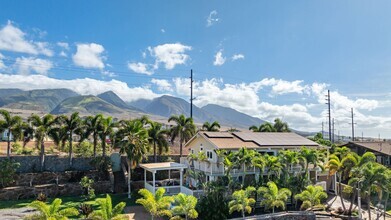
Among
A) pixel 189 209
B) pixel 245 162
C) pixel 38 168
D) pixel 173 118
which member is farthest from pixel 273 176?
pixel 38 168

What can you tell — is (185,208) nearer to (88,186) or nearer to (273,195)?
(273,195)

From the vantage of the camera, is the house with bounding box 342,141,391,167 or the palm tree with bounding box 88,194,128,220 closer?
the palm tree with bounding box 88,194,128,220

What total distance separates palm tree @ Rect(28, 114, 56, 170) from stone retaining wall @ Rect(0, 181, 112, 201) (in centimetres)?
424

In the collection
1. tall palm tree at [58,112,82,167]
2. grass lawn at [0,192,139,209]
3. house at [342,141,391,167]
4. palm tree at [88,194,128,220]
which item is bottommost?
grass lawn at [0,192,139,209]

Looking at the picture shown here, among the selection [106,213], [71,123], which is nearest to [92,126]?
[71,123]

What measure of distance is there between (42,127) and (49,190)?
7013 millimetres

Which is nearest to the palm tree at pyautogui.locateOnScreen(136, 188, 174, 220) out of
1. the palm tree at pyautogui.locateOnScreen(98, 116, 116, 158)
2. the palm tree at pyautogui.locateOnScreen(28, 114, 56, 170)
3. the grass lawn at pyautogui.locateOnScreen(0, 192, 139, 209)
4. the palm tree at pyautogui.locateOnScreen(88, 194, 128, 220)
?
the palm tree at pyautogui.locateOnScreen(88, 194, 128, 220)

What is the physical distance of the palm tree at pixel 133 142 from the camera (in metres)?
33.6

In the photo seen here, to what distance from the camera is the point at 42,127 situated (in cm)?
3572

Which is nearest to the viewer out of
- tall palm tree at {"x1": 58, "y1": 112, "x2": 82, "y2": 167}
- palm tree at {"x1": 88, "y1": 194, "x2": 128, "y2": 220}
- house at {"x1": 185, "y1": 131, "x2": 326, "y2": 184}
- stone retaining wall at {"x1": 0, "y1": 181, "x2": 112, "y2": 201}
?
palm tree at {"x1": 88, "y1": 194, "x2": 128, "y2": 220}

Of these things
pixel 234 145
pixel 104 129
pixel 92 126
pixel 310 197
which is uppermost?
pixel 92 126

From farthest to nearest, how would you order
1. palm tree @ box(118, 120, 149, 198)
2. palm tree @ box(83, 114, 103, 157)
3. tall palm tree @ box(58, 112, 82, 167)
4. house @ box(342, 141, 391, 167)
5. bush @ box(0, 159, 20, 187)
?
house @ box(342, 141, 391, 167) → palm tree @ box(83, 114, 103, 157) → tall palm tree @ box(58, 112, 82, 167) → palm tree @ box(118, 120, 149, 198) → bush @ box(0, 159, 20, 187)

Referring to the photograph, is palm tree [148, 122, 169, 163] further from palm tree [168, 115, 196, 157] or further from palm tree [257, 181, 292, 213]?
palm tree [257, 181, 292, 213]

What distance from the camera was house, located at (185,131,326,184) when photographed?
31.1m
